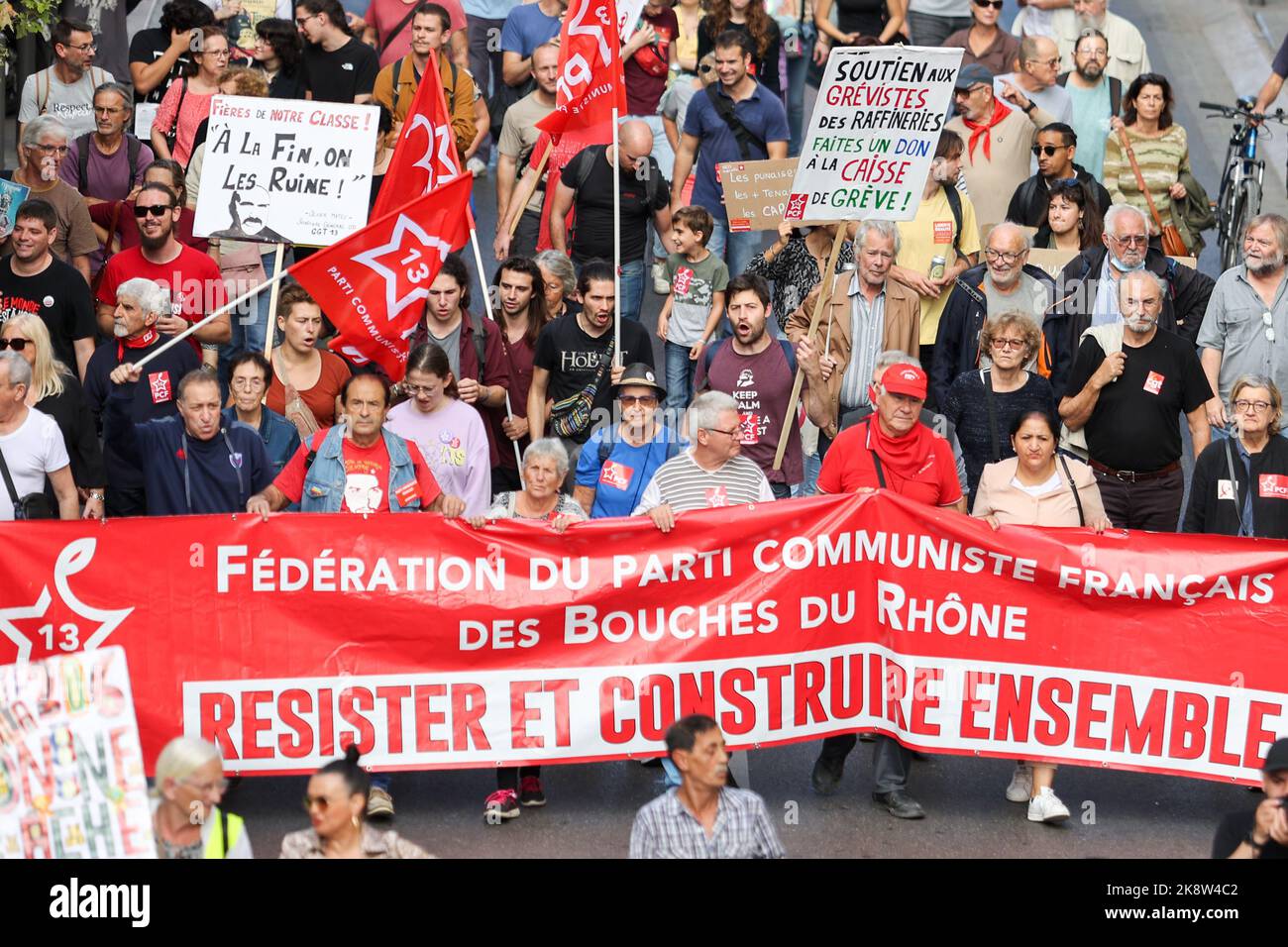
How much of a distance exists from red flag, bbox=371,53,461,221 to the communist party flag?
1.03 meters

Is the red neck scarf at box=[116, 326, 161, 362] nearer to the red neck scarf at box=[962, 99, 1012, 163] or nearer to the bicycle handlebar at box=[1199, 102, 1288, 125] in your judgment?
the red neck scarf at box=[962, 99, 1012, 163]

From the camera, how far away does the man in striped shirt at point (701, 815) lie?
7906 millimetres

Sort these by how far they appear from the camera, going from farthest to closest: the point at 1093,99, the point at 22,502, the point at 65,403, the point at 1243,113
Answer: the point at 1243,113 < the point at 1093,99 < the point at 65,403 < the point at 22,502

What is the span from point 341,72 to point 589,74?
3.27 m

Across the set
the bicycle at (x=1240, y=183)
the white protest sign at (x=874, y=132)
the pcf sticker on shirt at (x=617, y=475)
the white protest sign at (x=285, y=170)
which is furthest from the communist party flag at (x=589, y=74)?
the bicycle at (x=1240, y=183)

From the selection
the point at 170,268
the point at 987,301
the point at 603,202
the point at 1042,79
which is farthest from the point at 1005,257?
the point at 170,268

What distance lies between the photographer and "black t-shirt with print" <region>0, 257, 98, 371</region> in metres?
12.2

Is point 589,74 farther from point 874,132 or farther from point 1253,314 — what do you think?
point 1253,314

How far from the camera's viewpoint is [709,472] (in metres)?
10.4

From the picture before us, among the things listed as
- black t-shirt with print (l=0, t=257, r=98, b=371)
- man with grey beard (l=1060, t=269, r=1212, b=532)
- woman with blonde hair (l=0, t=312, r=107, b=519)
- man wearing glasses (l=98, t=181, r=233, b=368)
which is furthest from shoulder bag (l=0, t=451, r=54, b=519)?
man with grey beard (l=1060, t=269, r=1212, b=532)

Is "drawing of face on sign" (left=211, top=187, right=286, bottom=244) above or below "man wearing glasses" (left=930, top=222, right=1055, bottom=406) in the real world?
above

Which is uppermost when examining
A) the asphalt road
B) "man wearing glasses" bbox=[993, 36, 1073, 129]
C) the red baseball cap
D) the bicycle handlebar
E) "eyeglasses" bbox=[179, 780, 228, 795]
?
"man wearing glasses" bbox=[993, 36, 1073, 129]

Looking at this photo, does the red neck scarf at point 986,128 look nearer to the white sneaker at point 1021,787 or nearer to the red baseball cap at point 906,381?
the red baseball cap at point 906,381

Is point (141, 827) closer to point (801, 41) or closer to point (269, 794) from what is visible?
point (269, 794)
